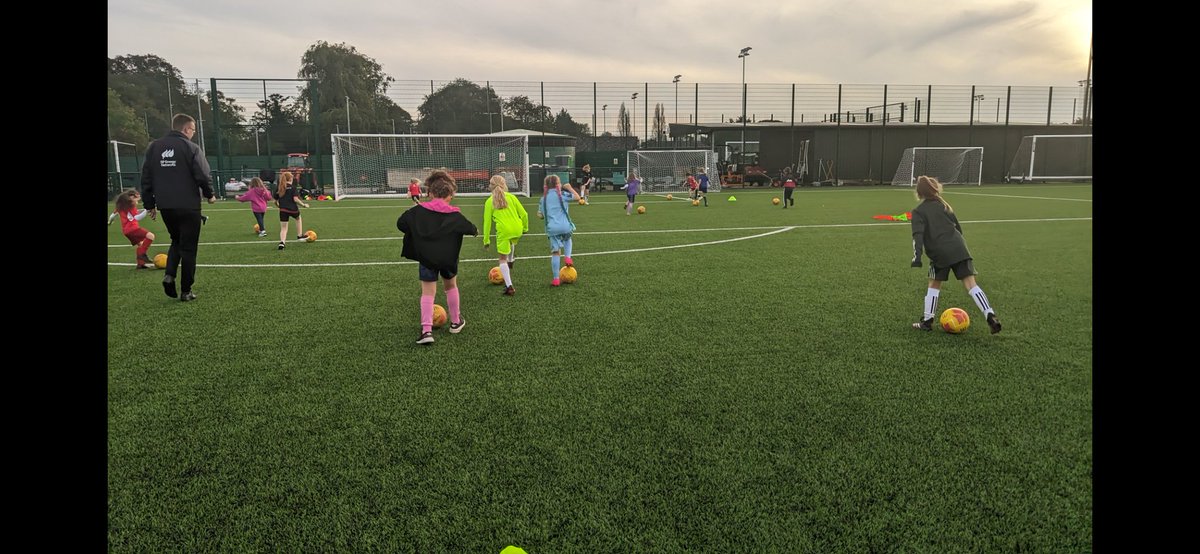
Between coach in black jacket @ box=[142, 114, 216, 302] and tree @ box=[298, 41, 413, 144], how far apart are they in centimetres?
4997

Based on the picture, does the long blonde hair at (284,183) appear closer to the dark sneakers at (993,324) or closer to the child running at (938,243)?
the child running at (938,243)

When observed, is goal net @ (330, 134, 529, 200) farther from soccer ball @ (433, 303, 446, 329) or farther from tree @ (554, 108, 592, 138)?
soccer ball @ (433, 303, 446, 329)

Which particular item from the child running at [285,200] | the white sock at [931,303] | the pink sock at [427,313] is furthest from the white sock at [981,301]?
the child running at [285,200]

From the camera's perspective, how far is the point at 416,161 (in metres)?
32.9

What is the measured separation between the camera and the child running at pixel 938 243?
606 cm

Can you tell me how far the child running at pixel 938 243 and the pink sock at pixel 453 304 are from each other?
425cm

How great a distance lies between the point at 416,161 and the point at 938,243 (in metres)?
30.0

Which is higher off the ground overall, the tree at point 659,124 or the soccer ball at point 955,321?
the tree at point 659,124

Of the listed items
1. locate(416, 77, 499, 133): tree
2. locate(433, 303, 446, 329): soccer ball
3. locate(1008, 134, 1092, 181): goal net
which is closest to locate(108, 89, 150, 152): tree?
locate(416, 77, 499, 133): tree

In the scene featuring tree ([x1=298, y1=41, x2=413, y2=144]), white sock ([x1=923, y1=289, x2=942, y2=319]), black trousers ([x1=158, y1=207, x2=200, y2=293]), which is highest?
tree ([x1=298, y1=41, x2=413, y2=144])

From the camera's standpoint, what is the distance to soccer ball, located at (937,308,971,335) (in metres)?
6.00

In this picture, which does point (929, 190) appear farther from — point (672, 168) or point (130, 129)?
point (130, 129)

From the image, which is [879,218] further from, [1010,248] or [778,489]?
[778,489]
